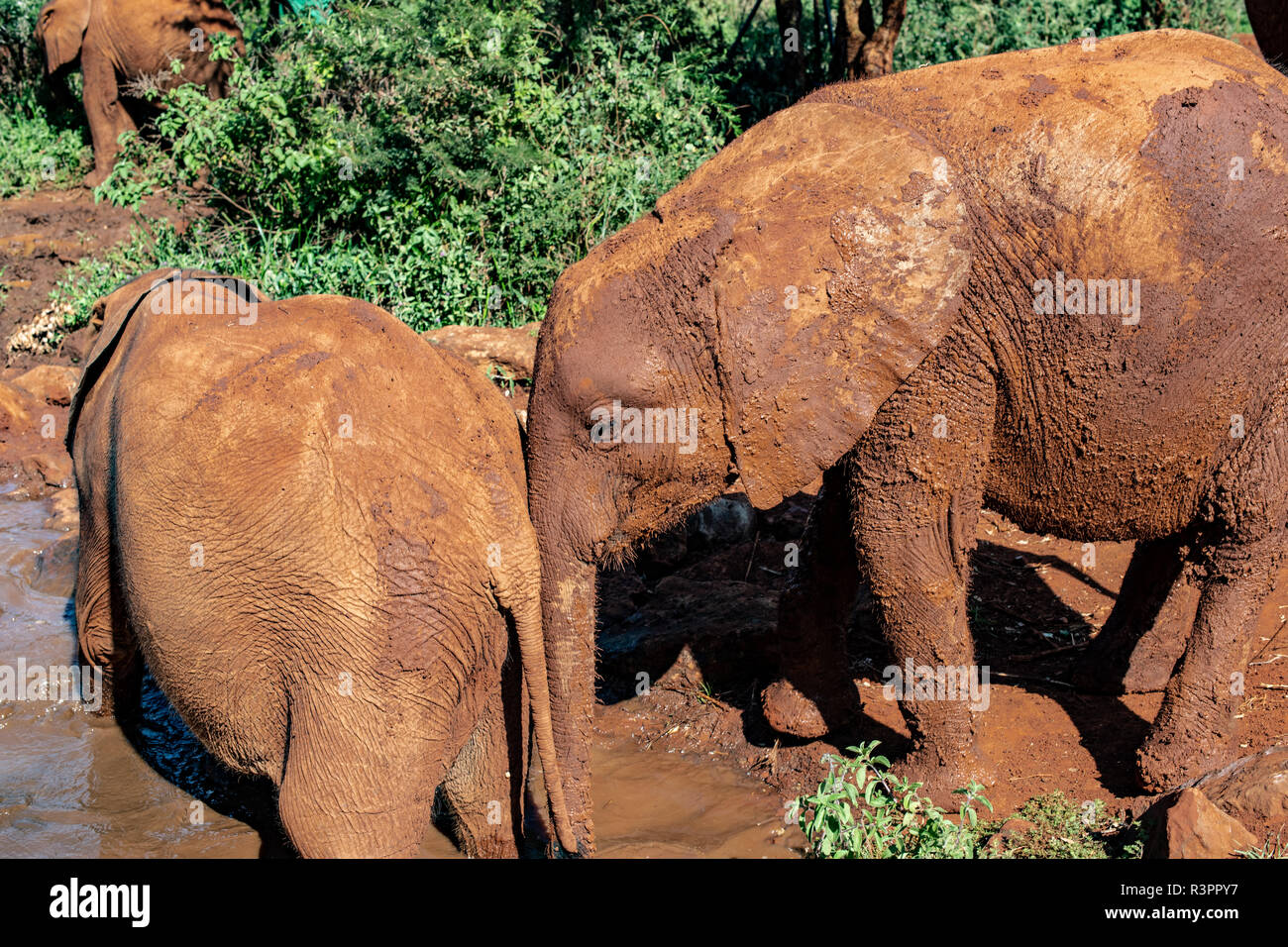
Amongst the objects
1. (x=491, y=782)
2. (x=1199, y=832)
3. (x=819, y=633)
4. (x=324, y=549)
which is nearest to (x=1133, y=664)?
(x=819, y=633)

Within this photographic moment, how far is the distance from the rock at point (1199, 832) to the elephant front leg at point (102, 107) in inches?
456

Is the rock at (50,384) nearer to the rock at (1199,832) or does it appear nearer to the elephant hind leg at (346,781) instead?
the elephant hind leg at (346,781)

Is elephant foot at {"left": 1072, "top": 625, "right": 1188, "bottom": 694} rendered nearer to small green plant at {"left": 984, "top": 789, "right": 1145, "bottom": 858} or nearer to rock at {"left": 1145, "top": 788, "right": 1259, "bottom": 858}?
small green plant at {"left": 984, "top": 789, "right": 1145, "bottom": 858}

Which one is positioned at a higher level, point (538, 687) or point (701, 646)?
point (538, 687)

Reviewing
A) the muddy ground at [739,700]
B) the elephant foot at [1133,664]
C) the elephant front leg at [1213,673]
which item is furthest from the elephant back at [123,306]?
the elephant foot at [1133,664]

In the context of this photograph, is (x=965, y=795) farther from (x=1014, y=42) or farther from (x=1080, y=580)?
(x=1014, y=42)

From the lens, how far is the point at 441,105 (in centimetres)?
878

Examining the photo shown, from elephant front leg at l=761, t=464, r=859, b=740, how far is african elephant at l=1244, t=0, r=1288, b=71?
15.0 ft

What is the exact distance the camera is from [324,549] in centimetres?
335

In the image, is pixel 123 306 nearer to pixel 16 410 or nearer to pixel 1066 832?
pixel 1066 832

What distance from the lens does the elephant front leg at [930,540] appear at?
168 inches

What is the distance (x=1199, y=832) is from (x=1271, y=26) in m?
5.97

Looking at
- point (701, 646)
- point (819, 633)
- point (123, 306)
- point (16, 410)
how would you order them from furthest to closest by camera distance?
point (16, 410) → point (701, 646) → point (819, 633) → point (123, 306)

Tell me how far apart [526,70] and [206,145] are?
272 centimetres
